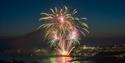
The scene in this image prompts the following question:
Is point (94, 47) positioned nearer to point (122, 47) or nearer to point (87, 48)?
point (87, 48)

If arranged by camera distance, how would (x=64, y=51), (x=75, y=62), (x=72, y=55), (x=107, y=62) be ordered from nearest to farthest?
(x=64, y=51) → (x=107, y=62) → (x=75, y=62) → (x=72, y=55)

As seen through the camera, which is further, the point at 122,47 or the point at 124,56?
the point at 122,47

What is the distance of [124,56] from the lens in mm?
114188

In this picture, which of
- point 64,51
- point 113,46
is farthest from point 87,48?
point 64,51

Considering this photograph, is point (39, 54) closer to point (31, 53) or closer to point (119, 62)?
point (31, 53)

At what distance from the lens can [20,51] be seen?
595ft

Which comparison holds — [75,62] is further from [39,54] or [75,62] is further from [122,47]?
[39,54]

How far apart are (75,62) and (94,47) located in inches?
2472

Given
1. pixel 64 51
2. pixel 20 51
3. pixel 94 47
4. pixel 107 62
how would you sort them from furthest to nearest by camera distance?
pixel 20 51
pixel 94 47
pixel 107 62
pixel 64 51

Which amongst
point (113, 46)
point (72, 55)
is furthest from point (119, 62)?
point (113, 46)

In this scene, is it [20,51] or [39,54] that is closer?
[39,54]

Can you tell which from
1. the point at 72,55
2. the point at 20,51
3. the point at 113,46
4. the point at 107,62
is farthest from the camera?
the point at 20,51

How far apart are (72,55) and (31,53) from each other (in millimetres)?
27086

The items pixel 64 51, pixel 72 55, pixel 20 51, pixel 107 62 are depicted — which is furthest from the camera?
pixel 20 51
